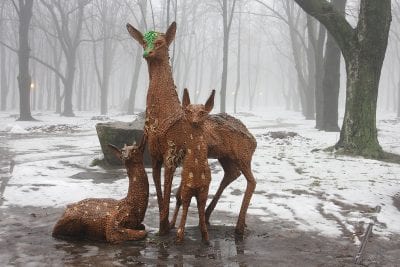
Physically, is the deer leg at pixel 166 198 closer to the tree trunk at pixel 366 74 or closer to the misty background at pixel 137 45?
the misty background at pixel 137 45

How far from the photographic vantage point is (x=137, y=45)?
130ft

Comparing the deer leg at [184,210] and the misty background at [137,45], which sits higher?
the misty background at [137,45]

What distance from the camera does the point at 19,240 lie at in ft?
15.2

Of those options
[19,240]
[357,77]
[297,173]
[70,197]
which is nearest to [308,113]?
[357,77]

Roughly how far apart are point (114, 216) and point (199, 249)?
1.02m

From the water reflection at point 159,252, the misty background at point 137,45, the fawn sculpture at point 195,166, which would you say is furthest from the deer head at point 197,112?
the misty background at point 137,45

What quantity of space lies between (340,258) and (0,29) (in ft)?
118

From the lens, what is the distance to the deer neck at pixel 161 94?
4.76m

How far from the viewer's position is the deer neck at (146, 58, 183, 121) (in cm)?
476

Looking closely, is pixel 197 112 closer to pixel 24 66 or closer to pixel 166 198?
pixel 166 198

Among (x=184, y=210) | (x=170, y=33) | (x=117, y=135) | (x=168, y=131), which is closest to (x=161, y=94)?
(x=168, y=131)

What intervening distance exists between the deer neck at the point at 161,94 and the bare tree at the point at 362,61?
7.36 metres

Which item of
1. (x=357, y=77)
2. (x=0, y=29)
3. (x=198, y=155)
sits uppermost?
(x=0, y=29)

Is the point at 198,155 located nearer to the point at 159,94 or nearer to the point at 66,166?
the point at 159,94
